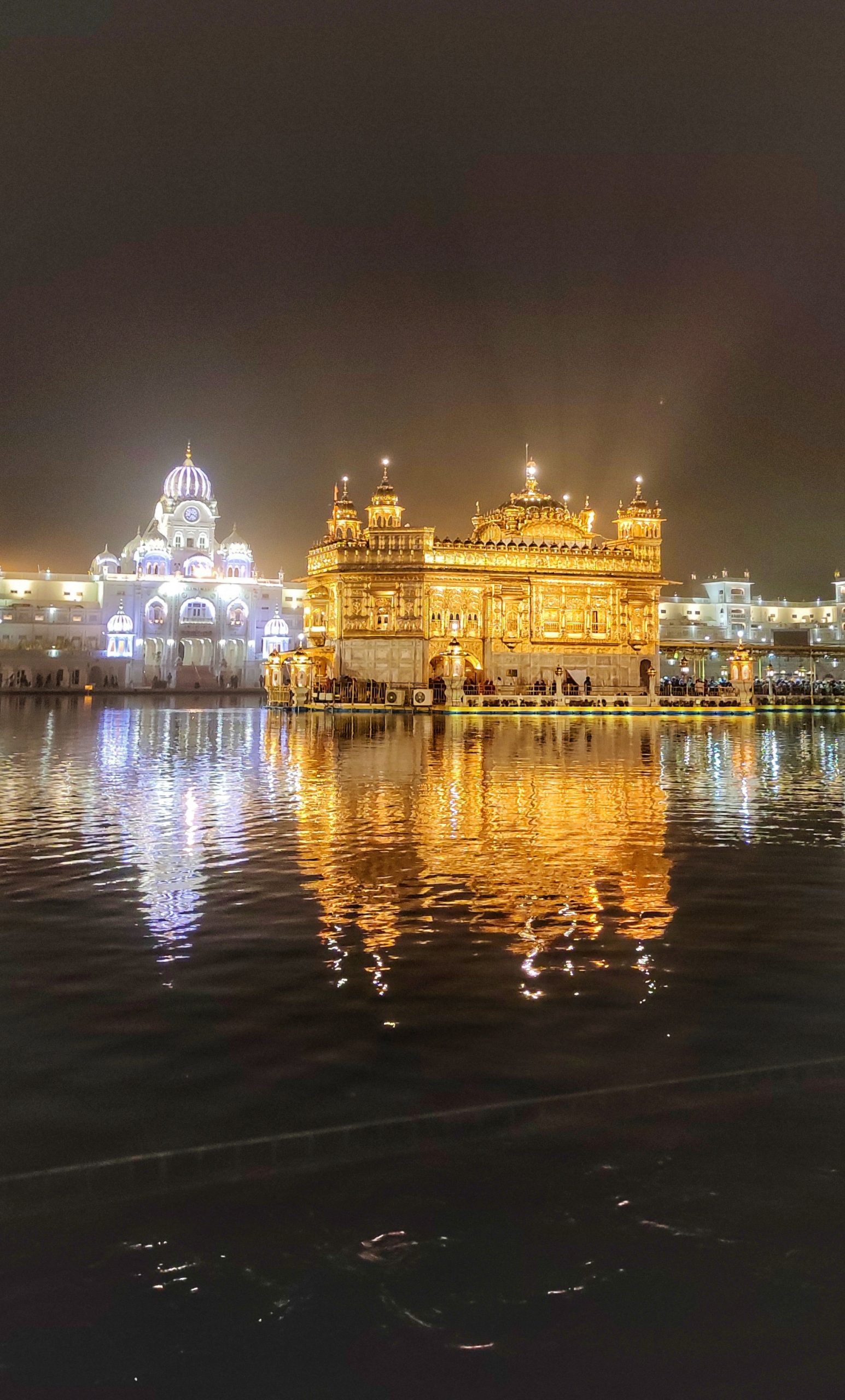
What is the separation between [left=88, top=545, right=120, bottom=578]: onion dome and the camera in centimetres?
9625

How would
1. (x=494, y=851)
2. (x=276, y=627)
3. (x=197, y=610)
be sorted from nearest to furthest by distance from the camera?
(x=494, y=851) < (x=197, y=610) < (x=276, y=627)

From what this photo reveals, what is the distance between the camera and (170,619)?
3383 inches

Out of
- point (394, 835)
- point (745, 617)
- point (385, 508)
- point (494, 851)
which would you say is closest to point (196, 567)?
point (385, 508)

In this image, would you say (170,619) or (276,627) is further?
(276,627)

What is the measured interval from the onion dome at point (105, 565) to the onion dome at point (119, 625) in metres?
12.5

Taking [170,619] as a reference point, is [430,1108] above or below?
below

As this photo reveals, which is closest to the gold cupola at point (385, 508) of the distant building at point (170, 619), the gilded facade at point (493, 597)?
the gilded facade at point (493, 597)

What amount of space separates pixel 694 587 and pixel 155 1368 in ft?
398

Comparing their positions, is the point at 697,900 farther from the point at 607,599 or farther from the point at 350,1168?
the point at 607,599

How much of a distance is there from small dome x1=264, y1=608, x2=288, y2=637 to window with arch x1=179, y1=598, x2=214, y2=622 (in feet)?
16.6

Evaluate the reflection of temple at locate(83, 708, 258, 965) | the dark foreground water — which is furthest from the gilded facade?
the dark foreground water

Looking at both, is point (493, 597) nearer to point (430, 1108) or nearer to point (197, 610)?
point (197, 610)

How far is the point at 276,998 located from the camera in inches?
223

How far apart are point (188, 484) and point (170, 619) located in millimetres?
16072
